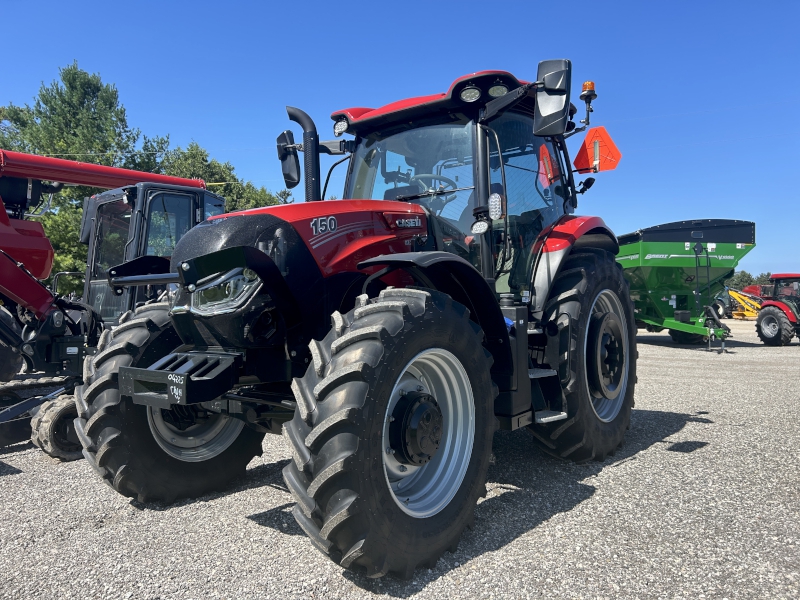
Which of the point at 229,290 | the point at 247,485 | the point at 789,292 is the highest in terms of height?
the point at 789,292

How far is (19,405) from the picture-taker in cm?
518

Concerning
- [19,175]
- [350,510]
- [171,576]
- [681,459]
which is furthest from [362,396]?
[19,175]

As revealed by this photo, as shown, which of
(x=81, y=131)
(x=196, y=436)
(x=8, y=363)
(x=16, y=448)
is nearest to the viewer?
(x=196, y=436)

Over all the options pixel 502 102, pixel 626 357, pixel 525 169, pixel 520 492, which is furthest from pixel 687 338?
pixel 502 102

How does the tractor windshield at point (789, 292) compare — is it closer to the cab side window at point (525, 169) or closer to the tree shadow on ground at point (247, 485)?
the cab side window at point (525, 169)

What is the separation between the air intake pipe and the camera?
13.5ft

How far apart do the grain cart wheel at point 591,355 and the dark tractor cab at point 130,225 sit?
193 inches

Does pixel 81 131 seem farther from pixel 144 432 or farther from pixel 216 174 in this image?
pixel 144 432

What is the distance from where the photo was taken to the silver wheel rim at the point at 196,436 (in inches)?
146

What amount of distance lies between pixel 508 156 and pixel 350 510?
2.90 m

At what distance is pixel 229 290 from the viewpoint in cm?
309

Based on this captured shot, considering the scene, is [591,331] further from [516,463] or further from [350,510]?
[350,510]

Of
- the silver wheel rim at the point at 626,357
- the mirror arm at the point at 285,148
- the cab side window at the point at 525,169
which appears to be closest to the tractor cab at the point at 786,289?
the silver wheel rim at the point at 626,357

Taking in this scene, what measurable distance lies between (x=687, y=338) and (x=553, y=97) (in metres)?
13.8
